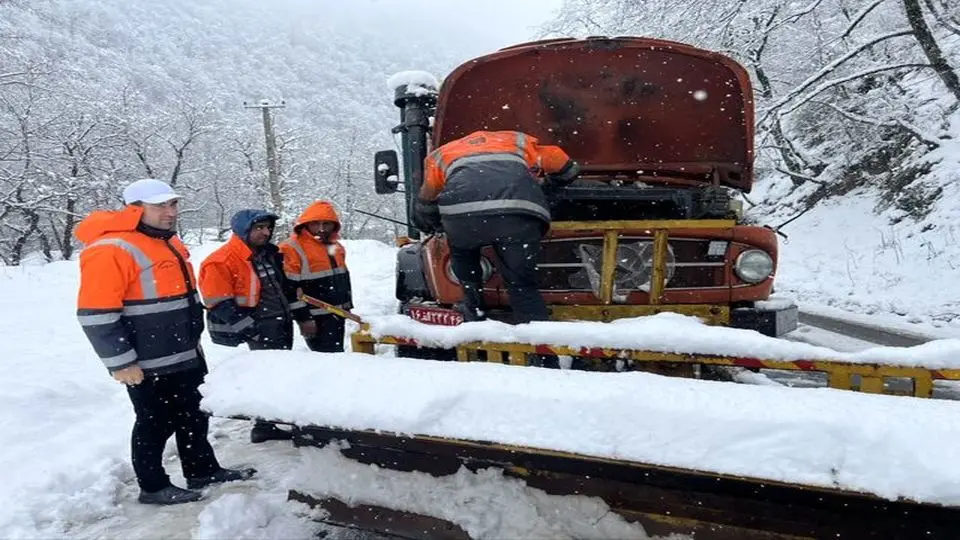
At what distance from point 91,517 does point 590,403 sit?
8.68 ft

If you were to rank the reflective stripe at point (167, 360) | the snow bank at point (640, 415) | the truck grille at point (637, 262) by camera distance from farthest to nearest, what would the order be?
the truck grille at point (637, 262) < the reflective stripe at point (167, 360) < the snow bank at point (640, 415)

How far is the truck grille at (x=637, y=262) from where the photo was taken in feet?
11.6

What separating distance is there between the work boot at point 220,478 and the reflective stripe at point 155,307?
0.97 m

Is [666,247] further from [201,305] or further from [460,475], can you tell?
[201,305]

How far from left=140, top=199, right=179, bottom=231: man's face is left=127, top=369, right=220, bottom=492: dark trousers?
0.77m

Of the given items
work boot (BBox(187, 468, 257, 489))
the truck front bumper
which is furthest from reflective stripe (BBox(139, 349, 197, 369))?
the truck front bumper

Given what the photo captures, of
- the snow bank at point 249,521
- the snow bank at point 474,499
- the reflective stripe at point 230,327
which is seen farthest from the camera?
the reflective stripe at point 230,327

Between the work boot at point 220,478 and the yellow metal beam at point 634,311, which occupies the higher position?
the yellow metal beam at point 634,311

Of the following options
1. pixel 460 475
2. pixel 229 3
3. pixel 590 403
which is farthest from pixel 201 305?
pixel 229 3

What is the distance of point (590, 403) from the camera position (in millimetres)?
2047

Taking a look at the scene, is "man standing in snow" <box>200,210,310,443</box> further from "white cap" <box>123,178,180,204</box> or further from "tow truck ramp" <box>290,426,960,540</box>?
"tow truck ramp" <box>290,426,960,540</box>

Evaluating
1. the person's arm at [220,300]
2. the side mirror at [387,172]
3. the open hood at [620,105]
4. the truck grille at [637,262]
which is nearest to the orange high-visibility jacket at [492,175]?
the truck grille at [637,262]

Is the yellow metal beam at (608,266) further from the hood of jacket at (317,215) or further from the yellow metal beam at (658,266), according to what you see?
the hood of jacket at (317,215)

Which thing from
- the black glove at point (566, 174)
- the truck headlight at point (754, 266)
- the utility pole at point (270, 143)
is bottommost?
the truck headlight at point (754, 266)
